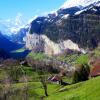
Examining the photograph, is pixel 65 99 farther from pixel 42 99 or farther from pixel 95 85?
pixel 42 99

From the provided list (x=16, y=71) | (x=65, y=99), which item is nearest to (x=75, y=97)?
(x=65, y=99)

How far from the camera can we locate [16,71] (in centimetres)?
18175

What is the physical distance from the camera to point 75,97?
71.6 m

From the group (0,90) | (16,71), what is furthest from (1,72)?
(0,90)

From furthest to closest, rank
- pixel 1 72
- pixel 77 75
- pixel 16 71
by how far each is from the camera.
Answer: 1. pixel 1 72
2. pixel 16 71
3. pixel 77 75

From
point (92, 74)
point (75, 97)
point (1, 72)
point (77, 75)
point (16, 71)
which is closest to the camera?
point (75, 97)

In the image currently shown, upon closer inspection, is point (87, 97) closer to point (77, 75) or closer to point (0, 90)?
point (0, 90)

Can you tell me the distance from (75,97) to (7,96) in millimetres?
18255

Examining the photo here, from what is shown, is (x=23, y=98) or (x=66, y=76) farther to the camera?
(x=66, y=76)

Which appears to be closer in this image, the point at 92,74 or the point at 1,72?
the point at 92,74

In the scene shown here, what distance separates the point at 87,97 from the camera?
67438 millimetres

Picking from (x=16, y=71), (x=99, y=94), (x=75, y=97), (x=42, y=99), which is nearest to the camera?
(x=99, y=94)

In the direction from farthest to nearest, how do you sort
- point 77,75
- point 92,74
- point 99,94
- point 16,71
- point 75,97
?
point 16,71 → point 77,75 → point 92,74 → point 75,97 → point 99,94

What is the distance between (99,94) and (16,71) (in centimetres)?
11865
